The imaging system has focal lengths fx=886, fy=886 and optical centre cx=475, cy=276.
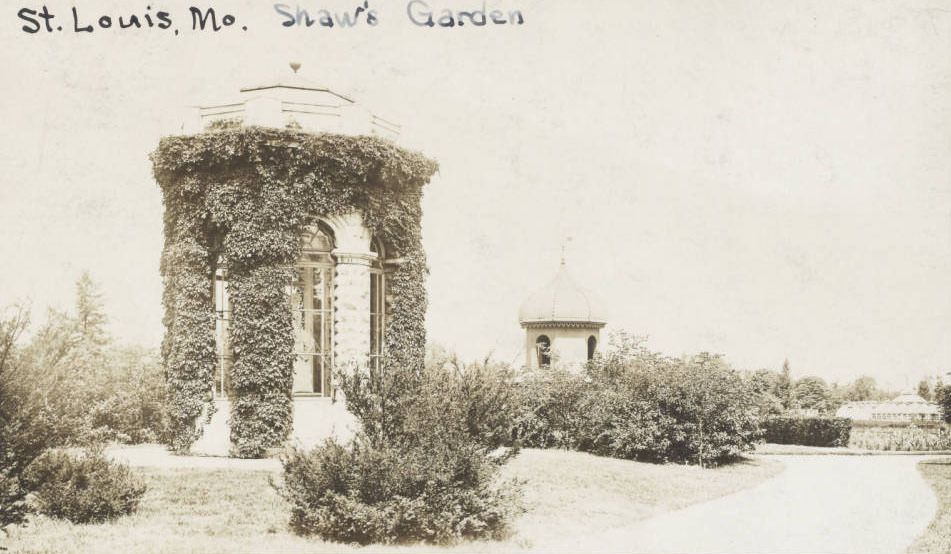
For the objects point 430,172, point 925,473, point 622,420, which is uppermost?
point 430,172

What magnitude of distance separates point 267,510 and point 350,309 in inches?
286

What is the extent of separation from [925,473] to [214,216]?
19360 mm

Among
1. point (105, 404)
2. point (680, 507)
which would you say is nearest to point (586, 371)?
point (680, 507)

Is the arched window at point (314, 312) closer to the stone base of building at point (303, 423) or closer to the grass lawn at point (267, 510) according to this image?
the stone base of building at point (303, 423)

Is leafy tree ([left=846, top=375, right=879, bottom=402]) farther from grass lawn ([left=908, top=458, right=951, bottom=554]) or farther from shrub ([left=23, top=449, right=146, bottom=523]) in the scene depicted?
shrub ([left=23, top=449, right=146, bottom=523])

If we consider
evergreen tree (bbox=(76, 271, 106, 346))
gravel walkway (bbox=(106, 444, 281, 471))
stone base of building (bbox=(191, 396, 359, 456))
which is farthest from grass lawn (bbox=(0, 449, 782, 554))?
evergreen tree (bbox=(76, 271, 106, 346))

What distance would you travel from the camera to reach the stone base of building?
20500mm

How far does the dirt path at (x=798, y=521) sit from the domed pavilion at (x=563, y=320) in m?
20.8

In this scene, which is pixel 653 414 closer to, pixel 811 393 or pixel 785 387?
pixel 785 387

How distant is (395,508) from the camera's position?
12.1 meters

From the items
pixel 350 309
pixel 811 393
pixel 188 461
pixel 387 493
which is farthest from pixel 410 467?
pixel 811 393

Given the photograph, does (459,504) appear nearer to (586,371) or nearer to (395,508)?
(395,508)

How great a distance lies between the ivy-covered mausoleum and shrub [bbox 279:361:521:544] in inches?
289

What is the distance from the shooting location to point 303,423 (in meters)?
20.5
